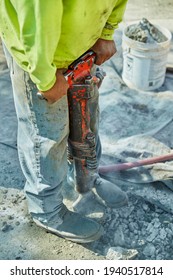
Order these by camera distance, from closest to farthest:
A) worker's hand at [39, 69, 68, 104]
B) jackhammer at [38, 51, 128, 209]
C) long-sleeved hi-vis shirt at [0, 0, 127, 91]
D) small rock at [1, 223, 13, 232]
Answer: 1. long-sleeved hi-vis shirt at [0, 0, 127, 91]
2. worker's hand at [39, 69, 68, 104]
3. jackhammer at [38, 51, 128, 209]
4. small rock at [1, 223, 13, 232]

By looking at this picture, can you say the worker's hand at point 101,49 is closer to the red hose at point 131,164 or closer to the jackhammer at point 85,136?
the jackhammer at point 85,136

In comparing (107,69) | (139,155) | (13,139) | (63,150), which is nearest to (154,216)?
(139,155)

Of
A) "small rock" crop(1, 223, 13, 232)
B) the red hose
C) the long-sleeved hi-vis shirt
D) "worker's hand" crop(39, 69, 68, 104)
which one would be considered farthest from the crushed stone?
"small rock" crop(1, 223, 13, 232)

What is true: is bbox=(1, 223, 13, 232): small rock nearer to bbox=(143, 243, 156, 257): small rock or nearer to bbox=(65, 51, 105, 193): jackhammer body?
bbox=(65, 51, 105, 193): jackhammer body

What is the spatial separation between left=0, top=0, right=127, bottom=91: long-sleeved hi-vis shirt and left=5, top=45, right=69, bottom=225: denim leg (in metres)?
0.18

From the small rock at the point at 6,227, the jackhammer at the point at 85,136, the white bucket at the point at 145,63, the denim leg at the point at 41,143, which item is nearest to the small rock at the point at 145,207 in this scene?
the jackhammer at the point at 85,136

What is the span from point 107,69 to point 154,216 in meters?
1.85

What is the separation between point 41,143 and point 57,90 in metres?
→ 0.37

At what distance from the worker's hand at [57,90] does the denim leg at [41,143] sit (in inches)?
4.2

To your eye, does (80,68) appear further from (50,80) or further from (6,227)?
(6,227)

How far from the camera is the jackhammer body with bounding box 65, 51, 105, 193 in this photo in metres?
2.01

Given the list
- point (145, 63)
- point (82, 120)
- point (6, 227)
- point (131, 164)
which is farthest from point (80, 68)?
point (145, 63)

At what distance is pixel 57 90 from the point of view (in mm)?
1770

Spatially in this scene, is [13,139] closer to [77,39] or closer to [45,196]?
[45,196]
